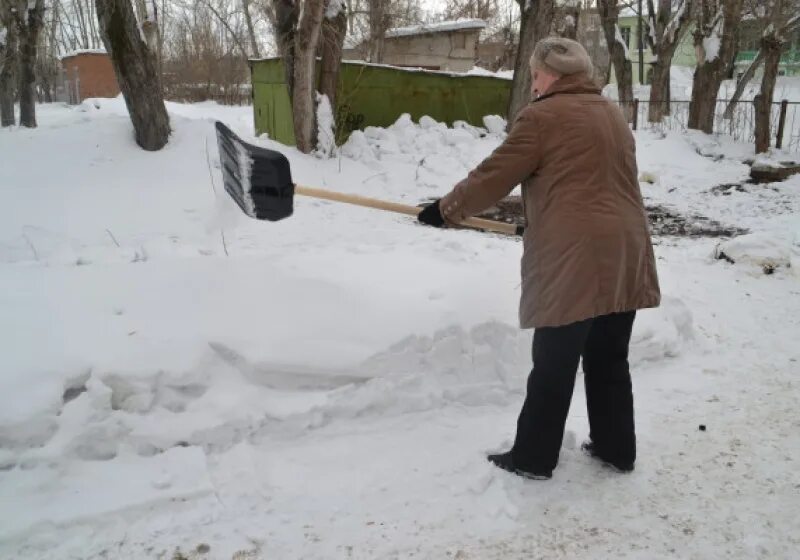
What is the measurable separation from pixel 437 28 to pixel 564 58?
1678cm

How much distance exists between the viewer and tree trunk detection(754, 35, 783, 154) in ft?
38.4

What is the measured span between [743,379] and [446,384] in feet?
5.45

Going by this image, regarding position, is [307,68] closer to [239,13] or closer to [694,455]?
[694,455]

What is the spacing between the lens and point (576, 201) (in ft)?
7.53

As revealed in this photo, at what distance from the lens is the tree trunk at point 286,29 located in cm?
918

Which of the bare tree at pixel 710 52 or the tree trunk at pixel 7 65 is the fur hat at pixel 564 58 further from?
the bare tree at pixel 710 52

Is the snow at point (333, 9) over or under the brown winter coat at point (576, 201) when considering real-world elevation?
over

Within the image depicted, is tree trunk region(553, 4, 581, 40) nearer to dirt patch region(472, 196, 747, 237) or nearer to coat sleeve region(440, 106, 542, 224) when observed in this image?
dirt patch region(472, 196, 747, 237)

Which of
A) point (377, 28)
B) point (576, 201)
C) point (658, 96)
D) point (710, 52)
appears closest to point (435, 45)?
point (377, 28)

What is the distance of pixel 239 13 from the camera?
1275 inches

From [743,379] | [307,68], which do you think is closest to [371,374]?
[743,379]

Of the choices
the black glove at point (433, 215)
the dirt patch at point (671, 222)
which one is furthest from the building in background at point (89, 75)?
the black glove at point (433, 215)

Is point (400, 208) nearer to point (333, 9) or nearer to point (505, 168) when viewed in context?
point (505, 168)

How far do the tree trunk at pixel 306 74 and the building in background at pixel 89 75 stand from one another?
20989mm
